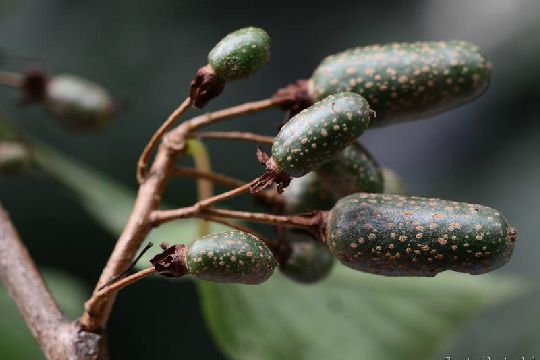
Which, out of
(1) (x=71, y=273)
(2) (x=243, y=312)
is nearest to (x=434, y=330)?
(2) (x=243, y=312)

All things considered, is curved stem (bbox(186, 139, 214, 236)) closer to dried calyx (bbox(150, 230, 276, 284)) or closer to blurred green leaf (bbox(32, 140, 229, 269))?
blurred green leaf (bbox(32, 140, 229, 269))

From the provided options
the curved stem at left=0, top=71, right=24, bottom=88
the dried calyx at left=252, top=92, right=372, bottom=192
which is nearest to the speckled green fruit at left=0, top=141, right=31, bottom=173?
the curved stem at left=0, top=71, right=24, bottom=88

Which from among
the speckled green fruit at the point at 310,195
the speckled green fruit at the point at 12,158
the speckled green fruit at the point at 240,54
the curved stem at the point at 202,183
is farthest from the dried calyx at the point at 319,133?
the speckled green fruit at the point at 12,158

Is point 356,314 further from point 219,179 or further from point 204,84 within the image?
point 204,84

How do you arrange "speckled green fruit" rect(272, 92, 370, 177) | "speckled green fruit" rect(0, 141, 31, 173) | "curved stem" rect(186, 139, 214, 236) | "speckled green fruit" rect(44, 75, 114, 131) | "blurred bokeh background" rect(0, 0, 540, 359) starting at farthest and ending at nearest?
"blurred bokeh background" rect(0, 0, 540, 359) < "speckled green fruit" rect(44, 75, 114, 131) < "speckled green fruit" rect(0, 141, 31, 173) < "curved stem" rect(186, 139, 214, 236) < "speckled green fruit" rect(272, 92, 370, 177)

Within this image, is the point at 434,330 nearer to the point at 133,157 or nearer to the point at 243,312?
the point at 243,312
